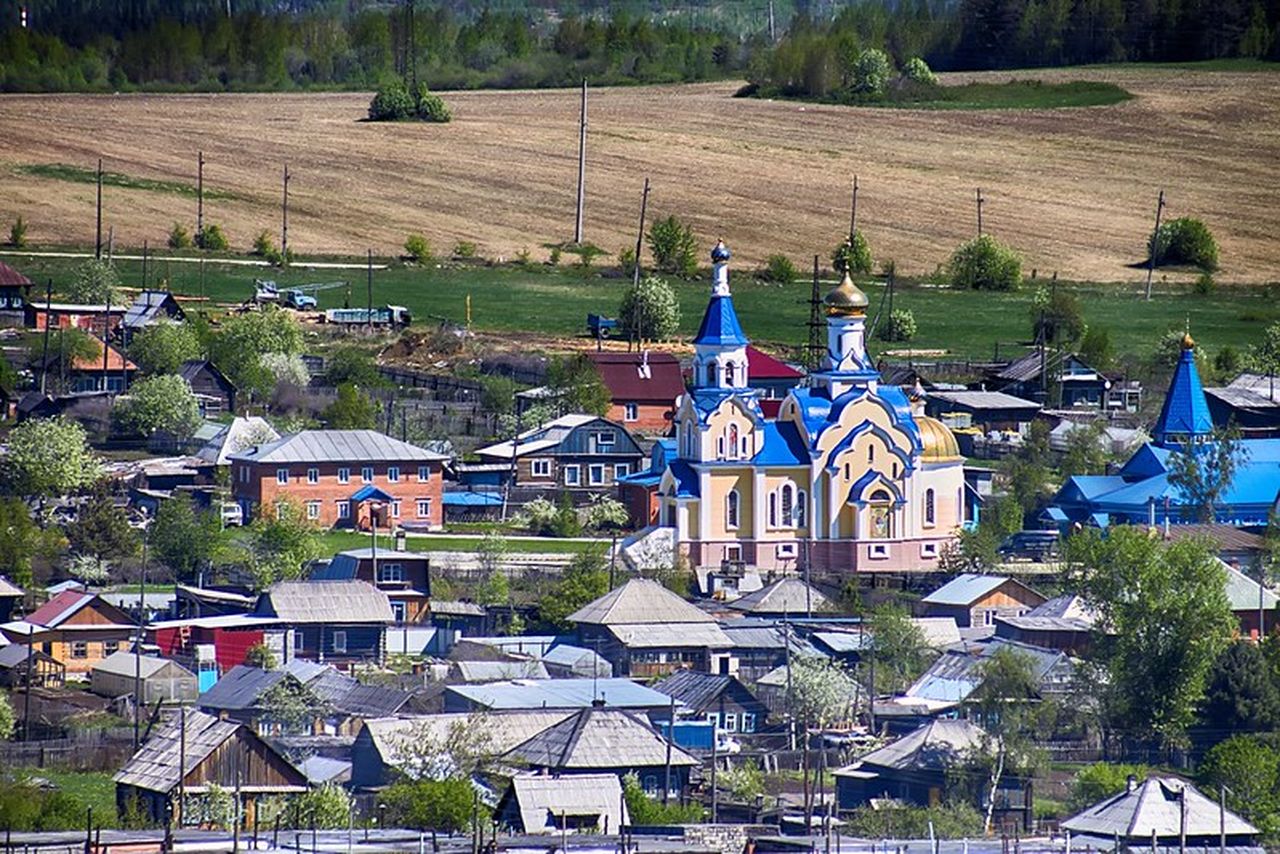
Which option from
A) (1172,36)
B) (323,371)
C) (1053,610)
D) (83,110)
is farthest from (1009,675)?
(1172,36)

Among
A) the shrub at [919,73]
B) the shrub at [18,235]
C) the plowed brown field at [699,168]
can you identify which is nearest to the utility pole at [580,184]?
the plowed brown field at [699,168]

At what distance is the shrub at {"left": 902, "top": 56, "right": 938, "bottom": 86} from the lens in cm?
12425

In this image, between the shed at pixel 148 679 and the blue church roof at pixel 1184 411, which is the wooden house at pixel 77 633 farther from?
the blue church roof at pixel 1184 411

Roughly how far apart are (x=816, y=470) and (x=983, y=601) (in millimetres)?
8088

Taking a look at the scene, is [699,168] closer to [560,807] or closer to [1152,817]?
[560,807]

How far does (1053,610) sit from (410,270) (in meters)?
42.1

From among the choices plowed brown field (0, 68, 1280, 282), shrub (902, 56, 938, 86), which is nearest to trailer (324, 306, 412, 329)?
plowed brown field (0, 68, 1280, 282)

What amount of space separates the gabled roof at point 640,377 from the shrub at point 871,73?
167 ft

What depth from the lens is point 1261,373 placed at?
3019 inches

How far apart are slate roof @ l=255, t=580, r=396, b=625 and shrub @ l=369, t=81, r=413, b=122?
2577 inches

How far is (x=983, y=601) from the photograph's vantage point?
5372 cm

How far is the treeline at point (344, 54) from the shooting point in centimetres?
12812

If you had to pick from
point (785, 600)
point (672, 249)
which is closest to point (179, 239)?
point (672, 249)

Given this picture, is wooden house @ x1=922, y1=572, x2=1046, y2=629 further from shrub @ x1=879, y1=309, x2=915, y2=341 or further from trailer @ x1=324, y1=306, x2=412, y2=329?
trailer @ x1=324, y1=306, x2=412, y2=329
